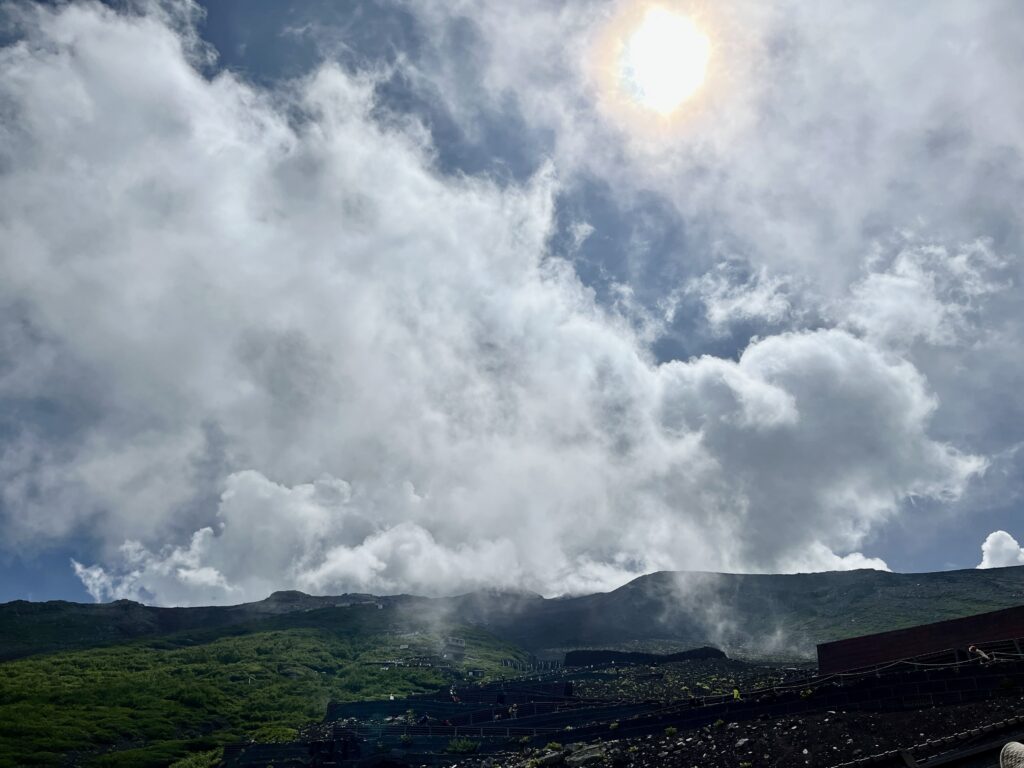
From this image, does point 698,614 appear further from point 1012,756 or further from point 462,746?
point 1012,756

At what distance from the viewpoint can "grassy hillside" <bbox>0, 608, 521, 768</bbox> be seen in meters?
70.0

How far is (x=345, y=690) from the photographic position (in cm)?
10369

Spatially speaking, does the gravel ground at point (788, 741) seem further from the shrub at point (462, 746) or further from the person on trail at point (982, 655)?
the shrub at point (462, 746)

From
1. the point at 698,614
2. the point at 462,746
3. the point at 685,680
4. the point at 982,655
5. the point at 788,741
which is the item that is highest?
the point at 698,614

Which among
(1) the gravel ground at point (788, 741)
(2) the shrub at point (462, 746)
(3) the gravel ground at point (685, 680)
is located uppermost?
(1) the gravel ground at point (788, 741)

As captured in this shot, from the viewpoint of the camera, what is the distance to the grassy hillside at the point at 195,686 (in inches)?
2756

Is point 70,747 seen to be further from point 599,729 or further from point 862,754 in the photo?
point 862,754

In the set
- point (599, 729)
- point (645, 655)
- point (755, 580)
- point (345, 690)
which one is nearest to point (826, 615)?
point (755, 580)

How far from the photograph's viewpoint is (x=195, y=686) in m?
97.2

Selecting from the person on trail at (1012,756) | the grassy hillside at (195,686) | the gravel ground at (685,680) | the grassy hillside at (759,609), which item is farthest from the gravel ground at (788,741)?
the grassy hillside at (759,609)

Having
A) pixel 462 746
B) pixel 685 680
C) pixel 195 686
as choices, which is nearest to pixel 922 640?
pixel 685 680

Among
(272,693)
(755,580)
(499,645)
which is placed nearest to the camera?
(272,693)

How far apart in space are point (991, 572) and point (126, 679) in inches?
6414

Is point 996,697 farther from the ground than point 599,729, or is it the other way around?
point 996,697
